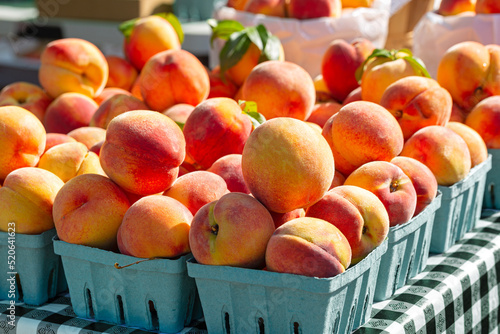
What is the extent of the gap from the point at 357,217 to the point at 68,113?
0.92m

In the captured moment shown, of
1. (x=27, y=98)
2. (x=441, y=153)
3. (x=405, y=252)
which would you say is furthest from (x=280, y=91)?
(x=27, y=98)

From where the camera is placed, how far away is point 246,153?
2.77 feet

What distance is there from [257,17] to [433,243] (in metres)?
1.07

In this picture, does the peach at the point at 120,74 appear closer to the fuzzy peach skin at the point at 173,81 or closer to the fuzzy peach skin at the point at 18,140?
the fuzzy peach skin at the point at 173,81

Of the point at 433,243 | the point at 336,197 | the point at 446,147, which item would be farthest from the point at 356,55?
the point at 336,197

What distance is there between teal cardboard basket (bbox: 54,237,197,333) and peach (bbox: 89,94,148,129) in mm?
488

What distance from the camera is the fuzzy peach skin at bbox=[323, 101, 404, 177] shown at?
3.31ft

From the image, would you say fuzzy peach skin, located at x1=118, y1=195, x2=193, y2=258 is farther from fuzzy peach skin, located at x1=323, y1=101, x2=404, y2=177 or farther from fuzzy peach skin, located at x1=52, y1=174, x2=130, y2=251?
fuzzy peach skin, located at x1=323, y1=101, x2=404, y2=177

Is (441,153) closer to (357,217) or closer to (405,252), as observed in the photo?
(405,252)

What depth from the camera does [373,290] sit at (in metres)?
0.88

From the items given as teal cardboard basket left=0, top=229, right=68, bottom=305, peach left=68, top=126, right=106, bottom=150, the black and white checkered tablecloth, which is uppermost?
peach left=68, top=126, right=106, bottom=150

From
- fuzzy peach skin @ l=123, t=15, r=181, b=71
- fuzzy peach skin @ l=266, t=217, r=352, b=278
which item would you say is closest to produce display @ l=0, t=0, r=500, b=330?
fuzzy peach skin @ l=266, t=217, r=352, b=278

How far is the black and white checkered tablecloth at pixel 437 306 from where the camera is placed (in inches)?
34.2

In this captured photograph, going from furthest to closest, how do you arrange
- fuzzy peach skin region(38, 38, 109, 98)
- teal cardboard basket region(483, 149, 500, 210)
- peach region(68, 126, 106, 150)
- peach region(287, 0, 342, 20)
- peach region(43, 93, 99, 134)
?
peach region(287, 0, 342, 20)
fuzzy peach skin region(38, 38, 109, 98)
peach region(43, 93, 99, 134)
teal cardboard basket region(483, 149, 500, 210)
peach region(68, 126, 106, 150)
